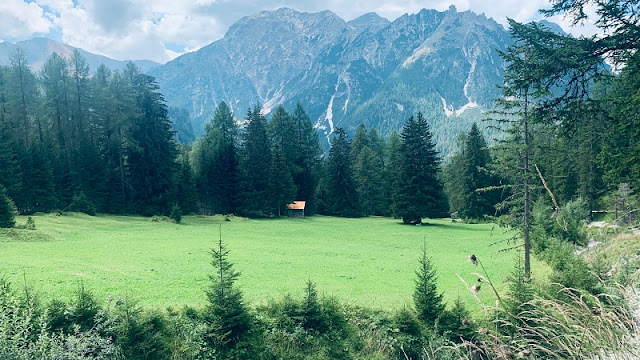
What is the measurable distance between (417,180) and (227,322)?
41.7 m

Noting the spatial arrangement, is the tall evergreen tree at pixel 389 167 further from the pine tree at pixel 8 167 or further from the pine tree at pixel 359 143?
the pine tree at pixel 8 167

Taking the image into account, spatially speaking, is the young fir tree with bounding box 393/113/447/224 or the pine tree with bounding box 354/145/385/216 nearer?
the young fir tree with bounding box 393/113/447/224

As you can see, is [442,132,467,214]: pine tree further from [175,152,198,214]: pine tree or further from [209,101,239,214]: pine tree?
[175,152,198,214]: pine tree

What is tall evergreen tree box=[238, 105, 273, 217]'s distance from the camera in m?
52.8

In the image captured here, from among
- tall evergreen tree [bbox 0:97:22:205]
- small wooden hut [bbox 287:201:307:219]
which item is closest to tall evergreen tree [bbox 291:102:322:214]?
small wooden hut [bbox 287:201:307:219]

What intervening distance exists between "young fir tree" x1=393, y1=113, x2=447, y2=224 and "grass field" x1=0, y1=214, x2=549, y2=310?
11.0 m

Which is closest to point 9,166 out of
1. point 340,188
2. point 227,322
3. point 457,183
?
point 227,322

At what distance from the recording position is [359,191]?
211 ft

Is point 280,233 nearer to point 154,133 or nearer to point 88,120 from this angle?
point 154,133

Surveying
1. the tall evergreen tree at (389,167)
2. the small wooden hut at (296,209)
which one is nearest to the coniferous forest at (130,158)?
the small wooden hut at (296,209)

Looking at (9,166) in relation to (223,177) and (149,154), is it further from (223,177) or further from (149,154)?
(223,177)

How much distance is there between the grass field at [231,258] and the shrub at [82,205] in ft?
Answer: 9.48

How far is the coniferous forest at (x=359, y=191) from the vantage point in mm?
9234

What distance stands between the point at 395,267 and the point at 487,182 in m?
40.4
